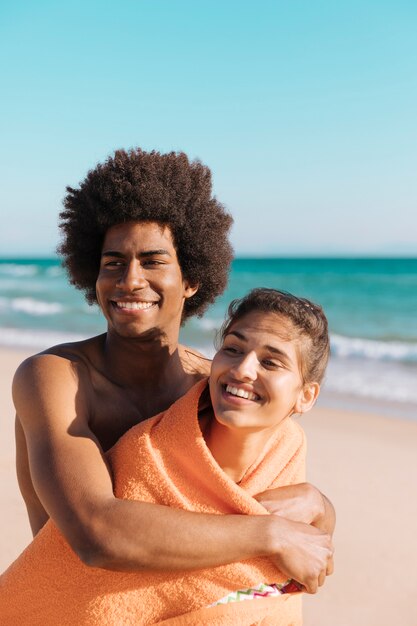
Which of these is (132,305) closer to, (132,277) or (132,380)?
(132,277)

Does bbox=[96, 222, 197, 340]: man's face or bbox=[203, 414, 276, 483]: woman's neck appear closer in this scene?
bbox=[203, 414, 276, 483]: woman's neck

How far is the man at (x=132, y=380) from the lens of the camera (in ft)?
7.55

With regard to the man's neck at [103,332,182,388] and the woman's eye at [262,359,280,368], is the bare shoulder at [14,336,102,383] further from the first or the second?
the woman's eye at [262,359,280,368]

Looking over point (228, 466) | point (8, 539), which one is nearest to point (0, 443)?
point (8, 539)

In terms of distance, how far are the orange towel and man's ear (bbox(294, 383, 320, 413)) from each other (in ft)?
1.09

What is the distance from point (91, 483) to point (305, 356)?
943 millimetres

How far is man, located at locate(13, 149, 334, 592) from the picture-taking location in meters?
2.30

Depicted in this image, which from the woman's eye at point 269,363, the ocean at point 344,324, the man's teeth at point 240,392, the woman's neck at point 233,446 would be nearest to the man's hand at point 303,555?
the woman's neck at point 233,446

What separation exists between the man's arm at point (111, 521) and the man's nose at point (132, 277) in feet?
1.61

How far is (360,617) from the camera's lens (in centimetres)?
430

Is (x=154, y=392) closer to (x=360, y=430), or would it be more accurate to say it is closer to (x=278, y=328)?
(x=278, y=328)

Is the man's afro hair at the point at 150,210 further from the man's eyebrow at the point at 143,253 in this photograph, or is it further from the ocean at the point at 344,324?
the ocean at the point at 344,324

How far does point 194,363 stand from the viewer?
11.7 ft

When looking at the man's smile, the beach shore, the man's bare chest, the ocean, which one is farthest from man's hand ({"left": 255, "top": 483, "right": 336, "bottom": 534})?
the ocean
